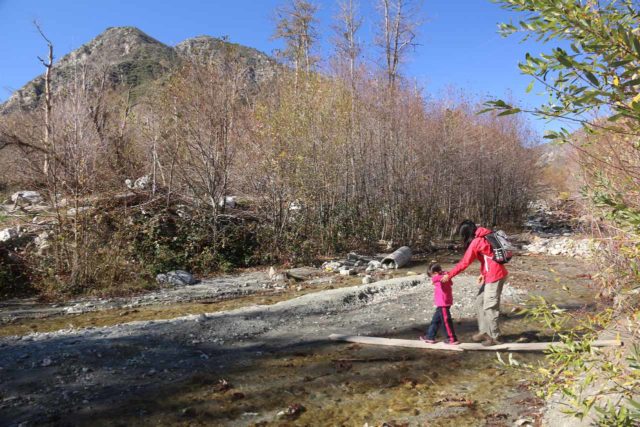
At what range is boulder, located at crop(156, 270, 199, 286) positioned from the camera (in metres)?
10.7

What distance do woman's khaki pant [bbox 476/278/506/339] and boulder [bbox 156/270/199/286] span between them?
6.97 meters

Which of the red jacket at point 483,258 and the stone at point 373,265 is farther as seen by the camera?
the stone at point 373,265

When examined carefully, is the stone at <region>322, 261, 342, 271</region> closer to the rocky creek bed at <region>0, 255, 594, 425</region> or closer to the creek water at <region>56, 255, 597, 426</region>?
the rocky creek bed at <region>0, 255, 594, 425</region>

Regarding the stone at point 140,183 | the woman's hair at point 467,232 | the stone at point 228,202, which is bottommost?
the woman's hair at point 467,232

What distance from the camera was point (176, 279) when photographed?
424 inches

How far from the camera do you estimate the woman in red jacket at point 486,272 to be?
5.77m

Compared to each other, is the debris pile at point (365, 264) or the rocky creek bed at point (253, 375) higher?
the debris pile at point (365, 264)

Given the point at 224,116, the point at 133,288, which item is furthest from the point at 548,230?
the point at 133,288

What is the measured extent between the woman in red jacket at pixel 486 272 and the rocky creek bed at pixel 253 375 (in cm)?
42

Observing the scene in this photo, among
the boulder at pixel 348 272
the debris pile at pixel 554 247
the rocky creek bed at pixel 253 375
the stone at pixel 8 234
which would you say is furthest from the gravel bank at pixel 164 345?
the debris pile at pixel 554 247

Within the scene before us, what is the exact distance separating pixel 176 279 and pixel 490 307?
7.42 m

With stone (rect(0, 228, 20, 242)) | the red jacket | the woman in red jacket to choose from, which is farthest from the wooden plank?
stone (rect(0, 228, 20, 242))

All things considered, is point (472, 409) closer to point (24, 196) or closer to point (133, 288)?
point (133, 288)

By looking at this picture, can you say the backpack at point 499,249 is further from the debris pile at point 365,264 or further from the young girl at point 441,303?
the debris pile at point 365,264
